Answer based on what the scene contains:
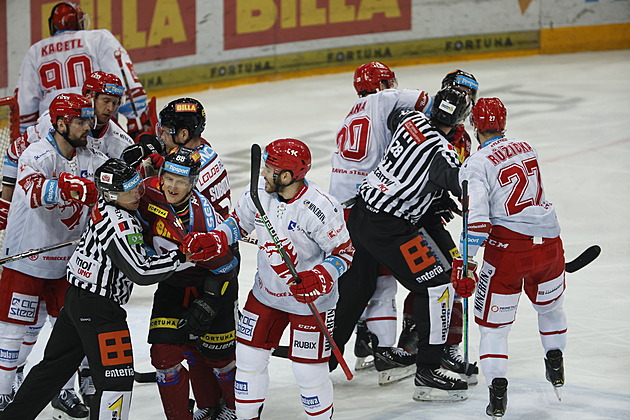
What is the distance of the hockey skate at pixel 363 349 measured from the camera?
598cm

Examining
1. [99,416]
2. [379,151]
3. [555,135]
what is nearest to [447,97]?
[379,151]

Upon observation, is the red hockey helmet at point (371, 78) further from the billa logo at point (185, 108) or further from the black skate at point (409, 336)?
the black skate at point (409, 336)

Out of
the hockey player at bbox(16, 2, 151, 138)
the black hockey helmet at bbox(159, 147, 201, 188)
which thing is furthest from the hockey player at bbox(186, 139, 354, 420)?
the hockey player at bbox(16, 2, 151, 138)

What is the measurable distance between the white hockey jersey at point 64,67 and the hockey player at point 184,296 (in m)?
2.50

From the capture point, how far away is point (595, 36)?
1379cm

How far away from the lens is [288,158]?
446cm

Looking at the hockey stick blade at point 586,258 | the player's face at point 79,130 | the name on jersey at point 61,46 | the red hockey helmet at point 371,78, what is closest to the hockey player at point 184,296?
the player's face at point 79,130

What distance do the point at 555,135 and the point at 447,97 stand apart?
5.46 m

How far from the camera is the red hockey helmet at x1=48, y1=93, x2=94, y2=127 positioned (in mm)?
5031

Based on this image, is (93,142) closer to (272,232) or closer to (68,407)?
(68,407)

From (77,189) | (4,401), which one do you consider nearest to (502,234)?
(77,189)

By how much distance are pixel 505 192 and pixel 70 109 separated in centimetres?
206

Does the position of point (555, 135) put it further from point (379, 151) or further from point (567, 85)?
point (379, 151)

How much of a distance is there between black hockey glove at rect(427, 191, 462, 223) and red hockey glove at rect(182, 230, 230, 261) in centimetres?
144
